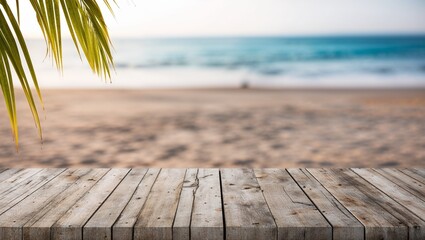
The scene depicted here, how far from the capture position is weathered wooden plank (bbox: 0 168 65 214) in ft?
6.73

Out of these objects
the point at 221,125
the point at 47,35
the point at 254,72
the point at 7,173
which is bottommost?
the point at 254,72

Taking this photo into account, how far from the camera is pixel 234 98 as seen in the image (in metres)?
11.7

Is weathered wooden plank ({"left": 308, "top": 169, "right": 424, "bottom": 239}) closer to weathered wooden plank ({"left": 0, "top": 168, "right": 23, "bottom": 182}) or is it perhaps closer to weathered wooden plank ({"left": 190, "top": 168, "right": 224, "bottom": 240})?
weathered wooden plank ({"left": 190, "top": 168, "right": 224, "bottom": 240})

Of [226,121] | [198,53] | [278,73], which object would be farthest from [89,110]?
[198,53]

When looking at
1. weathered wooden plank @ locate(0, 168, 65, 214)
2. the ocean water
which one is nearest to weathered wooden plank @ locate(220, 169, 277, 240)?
weathered wooden plank @ locate(0, 168, 65, 214)

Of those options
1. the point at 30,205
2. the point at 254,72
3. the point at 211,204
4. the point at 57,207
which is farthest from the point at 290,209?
the point at 254,72

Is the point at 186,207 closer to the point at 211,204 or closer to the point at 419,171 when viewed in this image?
the point at 211,204

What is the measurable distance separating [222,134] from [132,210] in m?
4.93

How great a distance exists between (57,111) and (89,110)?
0.57 metres

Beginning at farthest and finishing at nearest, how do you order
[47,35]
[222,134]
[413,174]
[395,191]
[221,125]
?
1. [221,125]
2. [222,134]
3. [413,174]
4. [395,191]
5. [47,35]

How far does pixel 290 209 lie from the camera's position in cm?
193

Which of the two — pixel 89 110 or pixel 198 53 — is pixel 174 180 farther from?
pixel 198 53

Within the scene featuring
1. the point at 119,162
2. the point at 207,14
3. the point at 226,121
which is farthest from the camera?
the point at 207,14

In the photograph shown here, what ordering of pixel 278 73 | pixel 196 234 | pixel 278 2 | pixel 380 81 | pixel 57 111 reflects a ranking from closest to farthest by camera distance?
pixel 196 234 → pixel 57 111 → pixel 380 81 → pixel 278 73 → pixel 278 2
